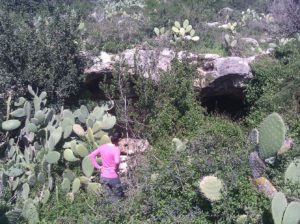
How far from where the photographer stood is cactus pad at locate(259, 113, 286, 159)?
5949 mm

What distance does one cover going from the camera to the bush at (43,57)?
8.89 metres

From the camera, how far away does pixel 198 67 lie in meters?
9.96

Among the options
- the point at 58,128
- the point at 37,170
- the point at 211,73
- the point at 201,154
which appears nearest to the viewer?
the point at 201,154

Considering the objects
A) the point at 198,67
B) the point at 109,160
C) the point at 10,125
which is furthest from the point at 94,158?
the point at 198,67

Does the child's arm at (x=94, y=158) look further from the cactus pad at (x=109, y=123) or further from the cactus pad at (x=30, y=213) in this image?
the cactus pad at (x=30, y=213)

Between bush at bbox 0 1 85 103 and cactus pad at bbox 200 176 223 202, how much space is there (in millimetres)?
4465

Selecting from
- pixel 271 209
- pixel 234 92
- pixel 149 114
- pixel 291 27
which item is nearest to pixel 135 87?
pixel 149 114

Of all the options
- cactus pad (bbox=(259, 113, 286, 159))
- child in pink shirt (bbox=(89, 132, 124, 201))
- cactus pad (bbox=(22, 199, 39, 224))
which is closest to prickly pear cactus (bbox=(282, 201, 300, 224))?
cactus pad (bbox=(259, 113, 286, 159))

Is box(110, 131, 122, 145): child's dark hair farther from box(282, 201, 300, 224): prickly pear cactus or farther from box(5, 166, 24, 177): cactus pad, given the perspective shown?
box(282, 201, 300, 224): prickly pear cactus

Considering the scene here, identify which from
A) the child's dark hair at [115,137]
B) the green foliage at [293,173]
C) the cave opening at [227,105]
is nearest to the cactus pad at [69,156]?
the child's dark hair at [115,137]

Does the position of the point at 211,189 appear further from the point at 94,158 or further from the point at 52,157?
the point at 52,157

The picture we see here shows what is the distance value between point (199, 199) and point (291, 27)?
1052cm

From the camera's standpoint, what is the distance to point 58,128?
24.8 ft

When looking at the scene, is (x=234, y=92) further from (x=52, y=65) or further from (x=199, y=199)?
(x=199, y=199)
